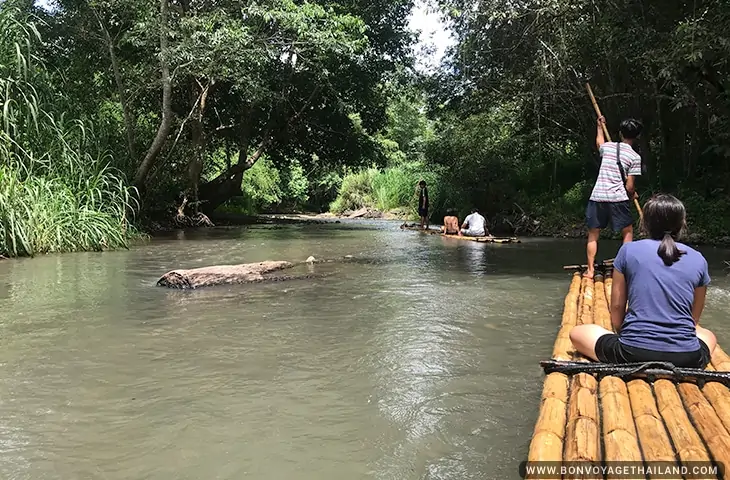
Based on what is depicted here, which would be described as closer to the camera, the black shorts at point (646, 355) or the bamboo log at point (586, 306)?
the black shorts at point (646, 355)

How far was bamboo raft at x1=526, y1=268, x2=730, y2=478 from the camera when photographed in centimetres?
210

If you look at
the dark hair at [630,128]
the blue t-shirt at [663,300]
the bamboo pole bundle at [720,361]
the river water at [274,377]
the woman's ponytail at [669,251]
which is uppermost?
the dark hair at [630,128]

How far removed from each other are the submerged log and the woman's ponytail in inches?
198

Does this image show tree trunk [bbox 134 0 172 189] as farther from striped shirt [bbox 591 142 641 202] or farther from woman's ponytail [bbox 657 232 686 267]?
woman's ponytail [bbox 657 232 686 267]

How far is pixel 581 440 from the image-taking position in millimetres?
2186

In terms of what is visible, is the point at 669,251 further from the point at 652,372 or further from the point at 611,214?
the point at 611,214

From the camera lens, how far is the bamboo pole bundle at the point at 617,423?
2104mm

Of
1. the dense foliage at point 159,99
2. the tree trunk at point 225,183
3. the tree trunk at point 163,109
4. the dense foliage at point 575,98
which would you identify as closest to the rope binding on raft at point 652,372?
the dense foliage at point 575,98

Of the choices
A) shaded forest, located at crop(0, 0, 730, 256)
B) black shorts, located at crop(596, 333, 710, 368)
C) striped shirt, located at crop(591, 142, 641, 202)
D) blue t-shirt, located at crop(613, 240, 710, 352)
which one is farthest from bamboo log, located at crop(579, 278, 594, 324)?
shaded forest, located at crop(0, 0, 730, 256)

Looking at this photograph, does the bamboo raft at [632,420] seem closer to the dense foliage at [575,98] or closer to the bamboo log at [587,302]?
the bamboo log at [587,302]

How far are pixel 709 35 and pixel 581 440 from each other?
8.66m

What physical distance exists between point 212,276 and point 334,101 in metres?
14.4

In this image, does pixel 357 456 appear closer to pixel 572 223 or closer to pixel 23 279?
pixel 23 279

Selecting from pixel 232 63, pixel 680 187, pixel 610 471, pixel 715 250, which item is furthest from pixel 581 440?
pixel 680 187
